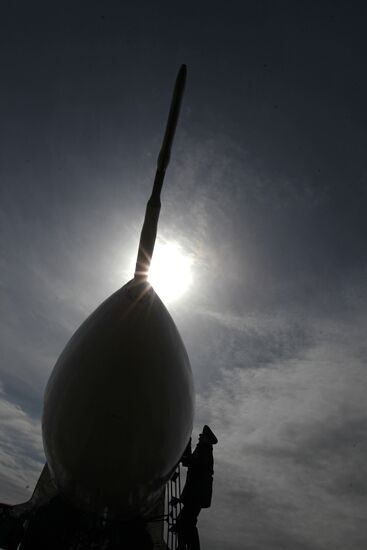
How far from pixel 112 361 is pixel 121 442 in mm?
718

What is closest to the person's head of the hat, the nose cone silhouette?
the hat

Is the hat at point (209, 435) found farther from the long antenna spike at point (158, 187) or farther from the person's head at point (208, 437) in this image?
the long antenna spike at point (158, 187)

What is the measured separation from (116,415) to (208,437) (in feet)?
24.3

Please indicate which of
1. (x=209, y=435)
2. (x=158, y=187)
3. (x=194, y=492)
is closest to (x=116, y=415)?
(x=158, y=187)

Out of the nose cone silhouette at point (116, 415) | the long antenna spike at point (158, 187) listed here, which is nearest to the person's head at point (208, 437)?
the nose cone silhouette at point (116, 415)

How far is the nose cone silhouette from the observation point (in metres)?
3.14

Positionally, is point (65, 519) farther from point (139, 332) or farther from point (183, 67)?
point (183, 67)

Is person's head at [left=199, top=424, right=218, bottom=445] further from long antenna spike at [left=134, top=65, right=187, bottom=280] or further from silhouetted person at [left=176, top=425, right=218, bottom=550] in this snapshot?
long antenna spike at [left=134, top=65, right=187, bottom=280]

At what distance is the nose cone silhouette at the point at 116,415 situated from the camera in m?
3.14

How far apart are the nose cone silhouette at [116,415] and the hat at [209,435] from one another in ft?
20.3

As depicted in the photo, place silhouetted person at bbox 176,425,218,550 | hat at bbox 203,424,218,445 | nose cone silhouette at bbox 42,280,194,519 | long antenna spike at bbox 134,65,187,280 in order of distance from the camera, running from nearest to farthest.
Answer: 1. nose cone silhouette at bbox 42,280,194,519
2. long antenna spike at bbox 134,65,187,280
3. silhouetted person at bbox 176,425,218,550
4. hat at bbox 203,424,218,445

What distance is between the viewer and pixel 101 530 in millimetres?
5352

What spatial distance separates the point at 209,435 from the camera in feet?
31.7

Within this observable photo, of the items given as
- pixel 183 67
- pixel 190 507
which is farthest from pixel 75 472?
pixel 190 507
